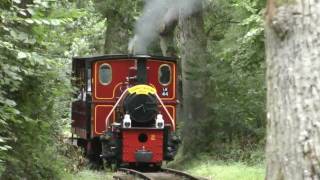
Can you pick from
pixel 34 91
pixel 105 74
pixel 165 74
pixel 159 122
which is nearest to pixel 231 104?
pixel 165 74

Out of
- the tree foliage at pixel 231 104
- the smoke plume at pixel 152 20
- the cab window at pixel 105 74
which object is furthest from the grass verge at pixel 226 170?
the smoke plume at pixel 152 20

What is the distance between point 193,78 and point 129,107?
4298 mm

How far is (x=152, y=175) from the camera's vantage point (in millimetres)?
14258

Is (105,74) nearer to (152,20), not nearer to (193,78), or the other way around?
(193,78)

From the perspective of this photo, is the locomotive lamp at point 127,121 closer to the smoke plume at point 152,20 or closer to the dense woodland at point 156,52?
the dense woodland at point 156,52

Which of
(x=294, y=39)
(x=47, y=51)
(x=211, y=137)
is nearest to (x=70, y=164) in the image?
(x=47, y=51)

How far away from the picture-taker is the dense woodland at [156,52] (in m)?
4.80

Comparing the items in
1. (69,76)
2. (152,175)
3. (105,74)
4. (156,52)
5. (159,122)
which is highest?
(156,52)

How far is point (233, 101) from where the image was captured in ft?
58.9

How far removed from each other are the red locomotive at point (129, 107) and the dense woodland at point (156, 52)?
88cm

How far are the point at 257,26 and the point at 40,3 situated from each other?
26.8ft

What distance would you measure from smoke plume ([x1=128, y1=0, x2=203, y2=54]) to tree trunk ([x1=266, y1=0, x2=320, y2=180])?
15.6m

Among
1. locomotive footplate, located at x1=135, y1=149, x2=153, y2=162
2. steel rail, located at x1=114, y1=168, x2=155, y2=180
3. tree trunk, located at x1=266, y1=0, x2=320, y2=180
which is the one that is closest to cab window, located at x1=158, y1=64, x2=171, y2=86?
locomotive footplate, located at x1=135, y1=149, x2=153, y2=162

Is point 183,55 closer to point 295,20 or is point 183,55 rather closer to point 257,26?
point 257,26
